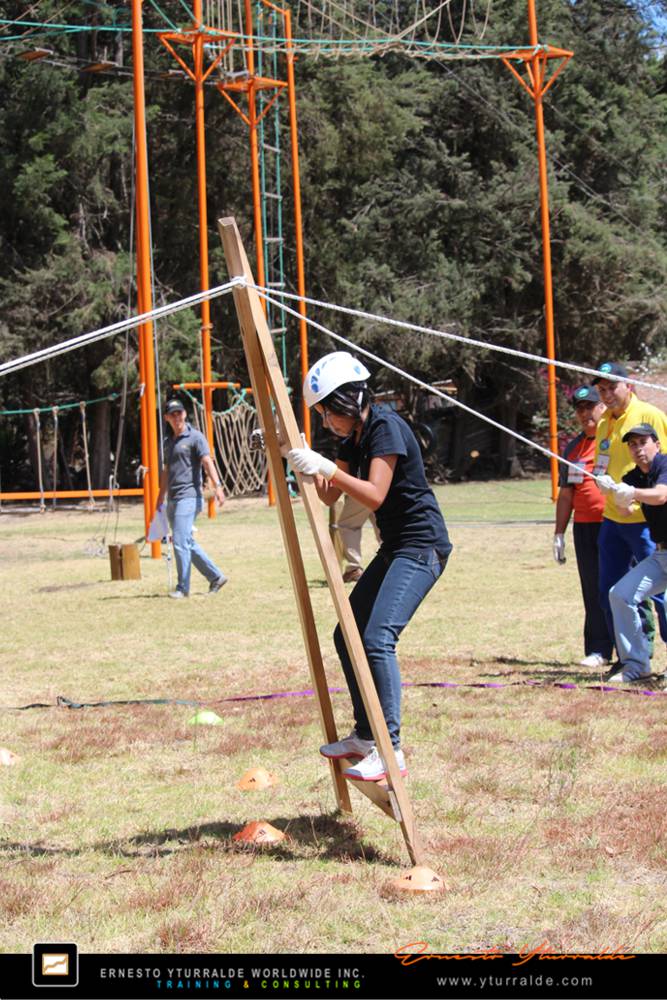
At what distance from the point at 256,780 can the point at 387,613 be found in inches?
51.6

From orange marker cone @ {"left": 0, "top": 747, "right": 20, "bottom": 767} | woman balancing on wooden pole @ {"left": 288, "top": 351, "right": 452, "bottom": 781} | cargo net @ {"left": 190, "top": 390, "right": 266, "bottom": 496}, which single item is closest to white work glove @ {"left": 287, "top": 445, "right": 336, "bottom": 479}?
woman balancing on wooden pole @ {"left": 288, "top": 351, "right": 452, "bottom": 781}

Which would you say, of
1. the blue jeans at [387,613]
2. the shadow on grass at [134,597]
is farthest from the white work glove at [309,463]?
the shadow on grass at [134,597]

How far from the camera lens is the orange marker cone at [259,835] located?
4973 millimetres

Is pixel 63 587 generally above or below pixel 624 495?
below

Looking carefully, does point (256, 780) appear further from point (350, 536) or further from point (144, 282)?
point (144, 282)

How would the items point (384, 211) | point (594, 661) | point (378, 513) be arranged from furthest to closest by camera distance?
1. point (384, 211)
2. point (594, 661)
3. point (378, 513)

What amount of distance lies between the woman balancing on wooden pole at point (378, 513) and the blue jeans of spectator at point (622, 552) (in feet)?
10.4

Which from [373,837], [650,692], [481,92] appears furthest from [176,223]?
[373,837]

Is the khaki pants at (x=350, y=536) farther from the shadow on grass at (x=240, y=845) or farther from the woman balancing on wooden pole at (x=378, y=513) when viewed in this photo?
the shadow on grass at (x=240, y=845)

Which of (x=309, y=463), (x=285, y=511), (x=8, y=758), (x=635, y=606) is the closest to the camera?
(x=309, y=463)

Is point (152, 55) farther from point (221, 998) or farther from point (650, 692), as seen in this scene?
point (221, 998)

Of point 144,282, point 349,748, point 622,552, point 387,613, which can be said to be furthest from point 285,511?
point 144,282

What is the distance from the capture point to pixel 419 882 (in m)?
4.36

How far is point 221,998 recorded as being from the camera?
11.3 ft
